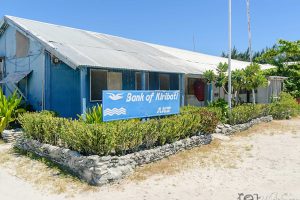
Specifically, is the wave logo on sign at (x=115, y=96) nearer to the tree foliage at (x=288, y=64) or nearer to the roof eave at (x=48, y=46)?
the roof eave at (x=48, y=46)

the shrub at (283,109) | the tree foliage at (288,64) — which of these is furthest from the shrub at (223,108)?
the tree foliage at (288,64)

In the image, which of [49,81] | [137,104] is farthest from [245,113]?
[49,81]

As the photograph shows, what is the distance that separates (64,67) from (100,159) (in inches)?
257

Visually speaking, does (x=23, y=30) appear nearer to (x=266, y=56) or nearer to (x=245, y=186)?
(x=245, y=186)

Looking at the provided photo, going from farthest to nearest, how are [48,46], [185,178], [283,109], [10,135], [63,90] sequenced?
[283,109], [63,90], [48,46], [10,135], [185,178]

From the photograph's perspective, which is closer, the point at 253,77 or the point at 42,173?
the point at 42,173

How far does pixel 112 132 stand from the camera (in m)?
8.29

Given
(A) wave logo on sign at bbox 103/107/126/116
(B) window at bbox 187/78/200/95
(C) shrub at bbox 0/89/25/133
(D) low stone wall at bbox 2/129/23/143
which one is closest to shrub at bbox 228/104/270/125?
(B) window at bbox 187/78/200/95

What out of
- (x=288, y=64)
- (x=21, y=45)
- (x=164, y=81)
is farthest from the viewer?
(x=288, y=64)

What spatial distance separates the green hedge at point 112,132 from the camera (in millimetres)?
8234

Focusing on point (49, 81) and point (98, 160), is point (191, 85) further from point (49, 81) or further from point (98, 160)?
point (98, 160)

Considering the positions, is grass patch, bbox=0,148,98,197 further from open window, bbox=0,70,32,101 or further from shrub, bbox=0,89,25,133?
open window, bbox=0,70,32,101

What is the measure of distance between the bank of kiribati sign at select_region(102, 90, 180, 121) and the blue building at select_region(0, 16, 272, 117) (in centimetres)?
271

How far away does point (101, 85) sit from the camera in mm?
13820
